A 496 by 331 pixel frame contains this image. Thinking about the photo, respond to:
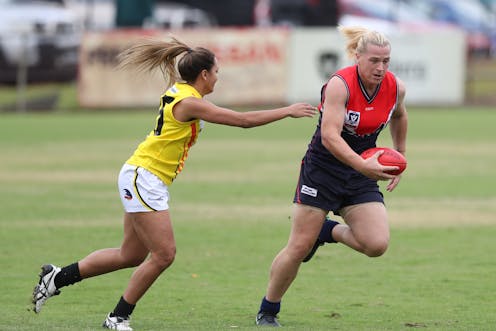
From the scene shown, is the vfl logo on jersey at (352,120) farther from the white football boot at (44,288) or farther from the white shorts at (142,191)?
the white football boot at (44,288)

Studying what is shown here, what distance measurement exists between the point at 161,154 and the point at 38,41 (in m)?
26.3

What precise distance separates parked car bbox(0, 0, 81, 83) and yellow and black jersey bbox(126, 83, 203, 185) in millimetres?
25746

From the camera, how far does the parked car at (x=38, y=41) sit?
Answer: 3338cm

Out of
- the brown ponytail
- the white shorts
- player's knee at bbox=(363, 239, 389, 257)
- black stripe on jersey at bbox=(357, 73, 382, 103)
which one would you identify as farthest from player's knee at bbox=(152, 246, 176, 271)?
black stripe on jersey at bbox=(357, 73, 382, 103)

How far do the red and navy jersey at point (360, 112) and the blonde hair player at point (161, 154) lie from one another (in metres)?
0.47

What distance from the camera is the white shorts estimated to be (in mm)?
7898

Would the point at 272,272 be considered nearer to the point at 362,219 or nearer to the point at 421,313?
the point at 362,219

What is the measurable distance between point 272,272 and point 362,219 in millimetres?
734

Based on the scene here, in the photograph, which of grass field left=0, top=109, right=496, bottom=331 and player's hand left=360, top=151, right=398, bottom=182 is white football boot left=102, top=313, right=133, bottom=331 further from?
player's hand left=360, top=151, right=398, bottom=182

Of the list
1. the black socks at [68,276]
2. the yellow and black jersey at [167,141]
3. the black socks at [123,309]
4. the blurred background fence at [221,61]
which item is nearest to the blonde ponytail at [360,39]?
the yellow and black jersey at [167,141]

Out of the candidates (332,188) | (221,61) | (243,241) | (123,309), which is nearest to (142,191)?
(123,309)

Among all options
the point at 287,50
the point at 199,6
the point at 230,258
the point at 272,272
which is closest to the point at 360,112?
the point at 272,272

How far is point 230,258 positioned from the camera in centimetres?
1142

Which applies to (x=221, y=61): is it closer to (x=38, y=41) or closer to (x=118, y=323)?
(x=38, y=41)
